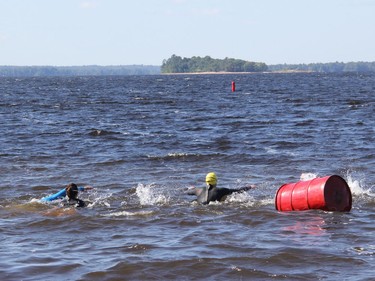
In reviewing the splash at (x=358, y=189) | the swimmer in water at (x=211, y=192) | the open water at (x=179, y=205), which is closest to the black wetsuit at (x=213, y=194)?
the swimmer in water at (x=211, y=192)

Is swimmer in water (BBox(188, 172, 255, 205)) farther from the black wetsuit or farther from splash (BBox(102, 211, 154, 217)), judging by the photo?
splash (BBox(102, 211, 154, 217))

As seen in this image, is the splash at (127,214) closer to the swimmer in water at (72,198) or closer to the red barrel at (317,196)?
the swimmer in water at (72,198)

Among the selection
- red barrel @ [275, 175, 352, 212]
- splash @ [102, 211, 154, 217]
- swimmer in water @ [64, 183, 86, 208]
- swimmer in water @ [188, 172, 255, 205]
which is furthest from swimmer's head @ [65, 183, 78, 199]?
red barrel @ [275, 175, 352, 212]

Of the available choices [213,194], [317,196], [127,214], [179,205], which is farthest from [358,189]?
[127,214]

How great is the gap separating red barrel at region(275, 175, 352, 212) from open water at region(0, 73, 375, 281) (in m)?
0.24

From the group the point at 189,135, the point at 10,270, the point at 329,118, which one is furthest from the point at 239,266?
the point at 329,118

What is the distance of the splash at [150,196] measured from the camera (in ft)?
60.8

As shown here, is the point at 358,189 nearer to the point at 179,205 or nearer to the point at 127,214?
the point at 179,205

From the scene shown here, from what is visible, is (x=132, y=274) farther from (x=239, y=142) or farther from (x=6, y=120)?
(x=6, y=120)

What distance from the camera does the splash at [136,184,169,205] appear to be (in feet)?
60.8

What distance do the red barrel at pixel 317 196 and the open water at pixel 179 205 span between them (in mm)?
240

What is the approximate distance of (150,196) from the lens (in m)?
19.1

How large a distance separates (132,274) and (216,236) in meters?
2.87

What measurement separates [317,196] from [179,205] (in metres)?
3.51
